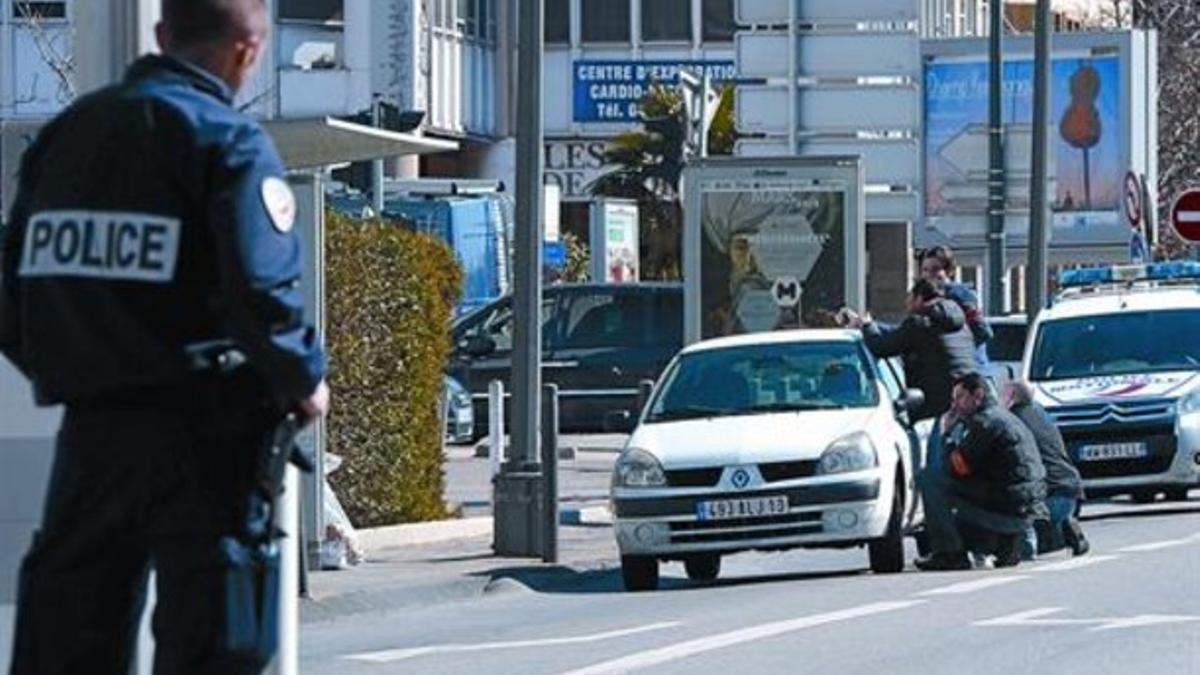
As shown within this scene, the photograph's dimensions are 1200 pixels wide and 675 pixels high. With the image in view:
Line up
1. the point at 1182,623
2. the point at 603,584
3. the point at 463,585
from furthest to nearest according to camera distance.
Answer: the point at 603,584
the point at 463,585
the point at 1182,623

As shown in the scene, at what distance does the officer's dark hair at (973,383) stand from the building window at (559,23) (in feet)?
167

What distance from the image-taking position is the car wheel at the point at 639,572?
20.2 metres

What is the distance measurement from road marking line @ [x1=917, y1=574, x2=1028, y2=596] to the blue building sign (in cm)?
4776

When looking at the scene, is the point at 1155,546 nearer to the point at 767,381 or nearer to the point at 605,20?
the point at 767,381

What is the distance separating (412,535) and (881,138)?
13.5 metres

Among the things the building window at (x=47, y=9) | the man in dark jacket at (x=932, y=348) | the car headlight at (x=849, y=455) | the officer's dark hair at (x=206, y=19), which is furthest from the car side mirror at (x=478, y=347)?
the officer's dark hair at (x=206, y=19)

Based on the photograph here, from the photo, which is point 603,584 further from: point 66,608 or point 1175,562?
point 66,608

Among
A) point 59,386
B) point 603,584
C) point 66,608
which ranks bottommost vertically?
point 603,584

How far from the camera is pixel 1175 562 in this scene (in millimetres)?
20000

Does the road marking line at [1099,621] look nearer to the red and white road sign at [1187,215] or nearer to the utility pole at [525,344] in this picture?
the utility pole at [525,344]

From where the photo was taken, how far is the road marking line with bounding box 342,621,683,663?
1504cm

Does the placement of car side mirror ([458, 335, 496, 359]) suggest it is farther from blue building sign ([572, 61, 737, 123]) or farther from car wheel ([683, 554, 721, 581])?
blue building sign ([572, 61, 737, 123])

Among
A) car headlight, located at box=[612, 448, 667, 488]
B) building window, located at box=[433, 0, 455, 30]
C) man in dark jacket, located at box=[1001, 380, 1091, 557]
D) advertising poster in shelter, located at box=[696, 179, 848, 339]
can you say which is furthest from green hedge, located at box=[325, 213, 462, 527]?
building window, located at box=[433, 0, 455, 30]

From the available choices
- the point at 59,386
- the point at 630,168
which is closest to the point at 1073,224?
the point at 630,168
